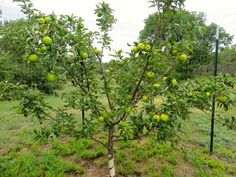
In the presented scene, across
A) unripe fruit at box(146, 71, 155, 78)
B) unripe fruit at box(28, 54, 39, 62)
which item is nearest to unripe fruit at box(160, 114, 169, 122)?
unripe fruit at box(146, 71, 155, 78)

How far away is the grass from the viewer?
11.1ft

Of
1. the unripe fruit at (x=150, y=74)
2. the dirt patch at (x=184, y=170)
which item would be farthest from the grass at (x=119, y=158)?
the unripe fruit at (x=150, y=74)

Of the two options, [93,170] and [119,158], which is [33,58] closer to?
[93,170]

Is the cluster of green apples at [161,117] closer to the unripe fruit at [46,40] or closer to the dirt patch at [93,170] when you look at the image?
the unripe fruit at [46,40]

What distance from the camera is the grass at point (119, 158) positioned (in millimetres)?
3393

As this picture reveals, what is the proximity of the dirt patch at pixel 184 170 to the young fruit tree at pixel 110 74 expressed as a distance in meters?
0.97

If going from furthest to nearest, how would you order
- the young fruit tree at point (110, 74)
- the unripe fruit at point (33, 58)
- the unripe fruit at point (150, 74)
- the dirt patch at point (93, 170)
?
the dirt patch at point (93, 170) < the unripe fruit at point (150, 74) < the young fruit tree at point (110, 74) < the unripe fruit at point (33, 58)

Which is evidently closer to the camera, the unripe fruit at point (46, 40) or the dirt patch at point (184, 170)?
the unripe fruit at point (46, 40)

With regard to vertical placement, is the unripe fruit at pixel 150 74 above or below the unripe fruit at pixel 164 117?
above

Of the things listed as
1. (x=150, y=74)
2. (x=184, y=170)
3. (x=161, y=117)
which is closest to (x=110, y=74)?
(x=150, y=74)

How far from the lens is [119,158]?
3.65 metres

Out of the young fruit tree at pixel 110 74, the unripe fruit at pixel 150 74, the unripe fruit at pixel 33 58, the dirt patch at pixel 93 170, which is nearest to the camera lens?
the unripe fruit at pixel 33 58

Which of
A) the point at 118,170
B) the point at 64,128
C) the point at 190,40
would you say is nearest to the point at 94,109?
the point at 64,128

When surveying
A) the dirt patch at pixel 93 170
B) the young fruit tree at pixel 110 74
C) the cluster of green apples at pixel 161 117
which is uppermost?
the young fruit tree at pixel 110 74
